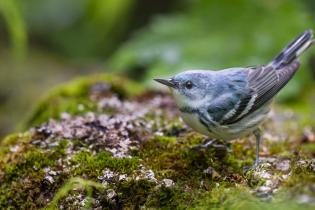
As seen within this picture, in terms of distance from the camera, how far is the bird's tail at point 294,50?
454 cm

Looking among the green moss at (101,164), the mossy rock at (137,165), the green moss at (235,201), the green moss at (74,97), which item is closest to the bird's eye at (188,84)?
the mossy rock at (137,165)

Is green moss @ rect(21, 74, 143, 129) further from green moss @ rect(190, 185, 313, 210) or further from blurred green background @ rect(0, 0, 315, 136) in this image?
green moss @ rect(190, 185, 313, 210)

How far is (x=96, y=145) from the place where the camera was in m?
3.95

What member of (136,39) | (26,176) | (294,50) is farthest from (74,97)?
(136,39)

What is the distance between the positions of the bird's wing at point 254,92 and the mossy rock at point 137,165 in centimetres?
30

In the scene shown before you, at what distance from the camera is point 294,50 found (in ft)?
14.9

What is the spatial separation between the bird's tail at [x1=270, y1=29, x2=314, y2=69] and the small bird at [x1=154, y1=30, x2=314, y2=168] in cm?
25

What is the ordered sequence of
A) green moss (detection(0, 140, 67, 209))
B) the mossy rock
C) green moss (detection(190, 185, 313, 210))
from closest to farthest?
green moss (detection(190, 185, 313, 210))
the mossy rock
green moss (detection(0, 140, 67, 209))

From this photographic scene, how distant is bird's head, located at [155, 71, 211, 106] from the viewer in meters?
3.92

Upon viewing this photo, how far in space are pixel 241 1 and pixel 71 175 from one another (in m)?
4.18

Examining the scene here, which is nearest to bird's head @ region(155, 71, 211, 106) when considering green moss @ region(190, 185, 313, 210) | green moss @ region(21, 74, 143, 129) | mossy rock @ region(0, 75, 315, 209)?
mossy rock @ region(0, 75, 315, 209)

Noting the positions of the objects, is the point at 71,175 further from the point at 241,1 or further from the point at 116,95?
the point at 241,1

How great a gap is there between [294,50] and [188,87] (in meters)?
1.10

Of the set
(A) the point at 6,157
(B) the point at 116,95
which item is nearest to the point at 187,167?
(A) the point at 6,157
